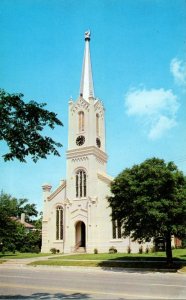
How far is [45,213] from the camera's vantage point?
49.0 meters

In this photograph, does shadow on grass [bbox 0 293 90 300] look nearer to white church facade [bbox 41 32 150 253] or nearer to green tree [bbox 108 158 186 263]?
green tree [bbox 108 158 186 263]

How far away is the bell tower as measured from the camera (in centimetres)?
4684

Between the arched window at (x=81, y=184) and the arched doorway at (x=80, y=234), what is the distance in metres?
3.76

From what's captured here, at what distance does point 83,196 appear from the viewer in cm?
4628

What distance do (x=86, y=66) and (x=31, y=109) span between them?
4731 centimetres

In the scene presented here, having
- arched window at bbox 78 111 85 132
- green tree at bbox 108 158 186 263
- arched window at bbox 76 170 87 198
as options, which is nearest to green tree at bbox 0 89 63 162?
green tree at bbox 108 158 186 263

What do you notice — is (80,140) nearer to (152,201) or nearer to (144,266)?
(152,201)

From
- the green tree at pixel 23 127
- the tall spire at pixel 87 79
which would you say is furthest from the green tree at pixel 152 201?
the tall spire at pixel 87 79

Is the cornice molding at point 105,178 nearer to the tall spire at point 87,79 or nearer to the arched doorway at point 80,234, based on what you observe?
the arched doorway at point 80,234

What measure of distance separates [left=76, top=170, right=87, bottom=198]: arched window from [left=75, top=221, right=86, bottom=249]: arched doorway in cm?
376

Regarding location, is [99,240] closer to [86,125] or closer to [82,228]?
[82,228]

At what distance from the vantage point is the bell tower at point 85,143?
154 ft

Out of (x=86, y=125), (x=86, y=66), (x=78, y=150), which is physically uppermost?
(x=86, y=66)

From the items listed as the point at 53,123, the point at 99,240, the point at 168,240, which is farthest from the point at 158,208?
the point at 99,240
